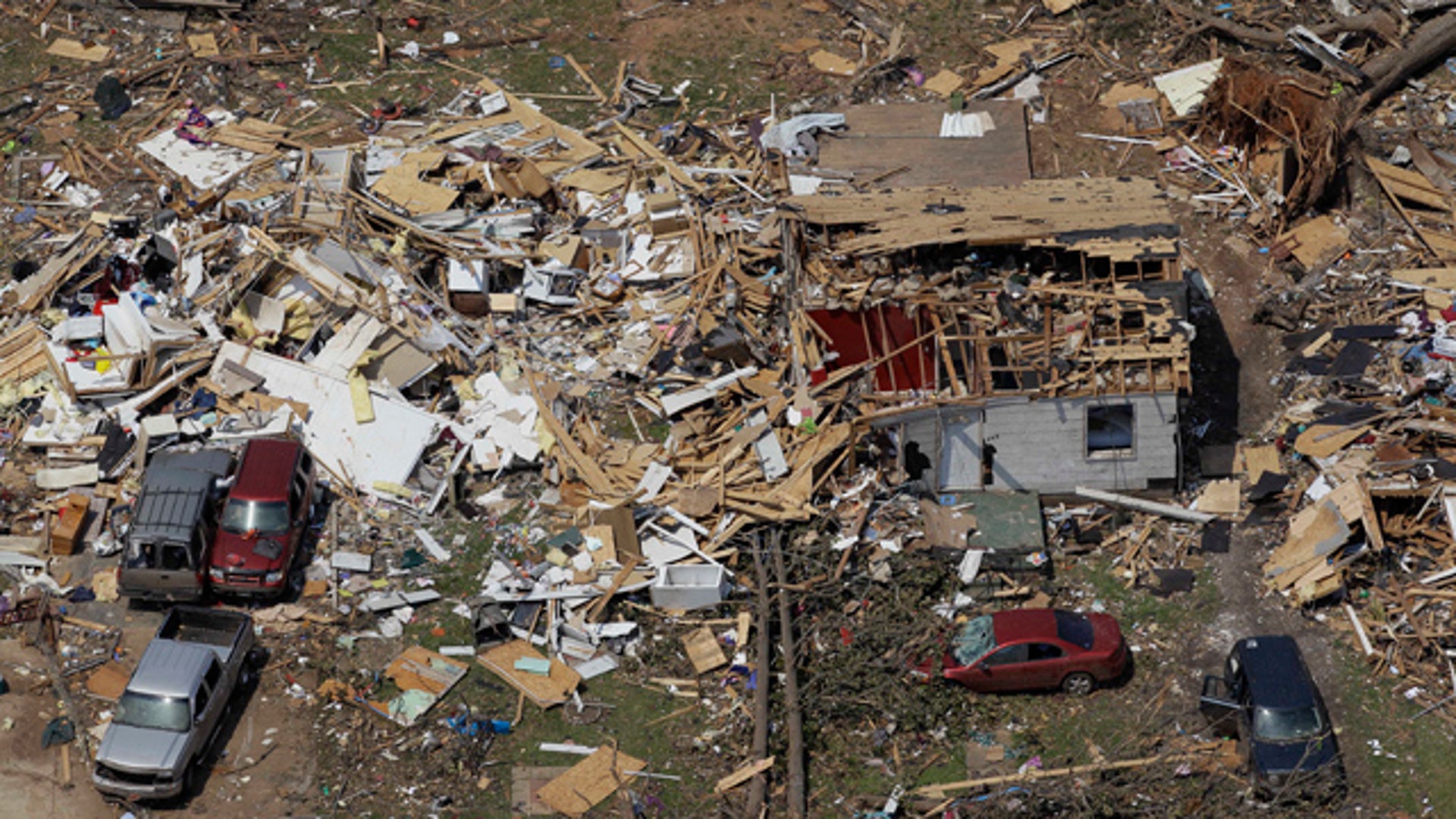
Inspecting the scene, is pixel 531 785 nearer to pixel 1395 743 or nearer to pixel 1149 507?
pixel 1149 507

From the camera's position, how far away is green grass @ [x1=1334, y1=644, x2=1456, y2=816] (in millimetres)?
16781

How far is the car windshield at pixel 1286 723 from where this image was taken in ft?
A: 54.7

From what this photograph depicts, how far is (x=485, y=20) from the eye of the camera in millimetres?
30000

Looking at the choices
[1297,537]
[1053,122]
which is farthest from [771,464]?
[1053,122]

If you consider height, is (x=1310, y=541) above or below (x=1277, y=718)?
above

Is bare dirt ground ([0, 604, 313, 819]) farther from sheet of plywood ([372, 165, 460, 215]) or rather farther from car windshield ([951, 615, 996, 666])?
sheet of plywood ([372, 165, 460, 215])

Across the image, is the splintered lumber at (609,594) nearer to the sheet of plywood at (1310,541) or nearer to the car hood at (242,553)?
the car hood at (242,553)

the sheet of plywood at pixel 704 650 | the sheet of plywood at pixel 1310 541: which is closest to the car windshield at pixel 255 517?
the sheet of plywood at pixel 704 650

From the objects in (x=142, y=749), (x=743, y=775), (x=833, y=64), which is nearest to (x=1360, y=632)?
(x=743, y=775)

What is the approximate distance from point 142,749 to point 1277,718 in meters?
13.0

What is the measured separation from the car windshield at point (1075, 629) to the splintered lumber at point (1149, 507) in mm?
2295

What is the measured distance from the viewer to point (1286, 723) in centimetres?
1673

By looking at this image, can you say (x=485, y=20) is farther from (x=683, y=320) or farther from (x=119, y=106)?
(x=683, y=320)

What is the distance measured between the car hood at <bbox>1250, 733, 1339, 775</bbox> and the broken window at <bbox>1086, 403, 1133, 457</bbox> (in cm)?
465
